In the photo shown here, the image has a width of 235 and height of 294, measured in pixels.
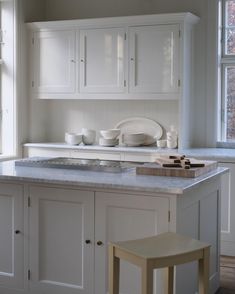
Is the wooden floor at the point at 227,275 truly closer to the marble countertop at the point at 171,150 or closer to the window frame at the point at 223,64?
the marble countertop at the point at 171,150

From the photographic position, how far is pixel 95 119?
5.83m

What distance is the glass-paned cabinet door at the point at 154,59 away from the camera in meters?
5.04

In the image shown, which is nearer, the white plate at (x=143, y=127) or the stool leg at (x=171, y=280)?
the stool leg at (x=171, y=280)

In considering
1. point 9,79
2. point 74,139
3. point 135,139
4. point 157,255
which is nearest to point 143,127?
point 135,139

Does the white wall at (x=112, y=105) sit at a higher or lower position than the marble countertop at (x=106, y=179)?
higher

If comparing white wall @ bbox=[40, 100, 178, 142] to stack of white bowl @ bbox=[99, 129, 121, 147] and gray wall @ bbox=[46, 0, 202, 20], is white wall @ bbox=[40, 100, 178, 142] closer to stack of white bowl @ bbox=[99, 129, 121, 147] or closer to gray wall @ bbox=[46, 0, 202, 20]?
stack of white bowl @ bbox=[99, 129, 121, 147]

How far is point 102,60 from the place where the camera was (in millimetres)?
5355

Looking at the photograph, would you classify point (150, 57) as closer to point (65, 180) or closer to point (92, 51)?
point (92, 51)

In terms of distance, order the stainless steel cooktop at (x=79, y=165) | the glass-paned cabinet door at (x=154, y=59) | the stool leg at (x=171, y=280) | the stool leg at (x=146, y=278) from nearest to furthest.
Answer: the stool leg at (x=146, y=278) < the stool leg at (x=171, y=280) < the stainless steel cooktop at (x=79, y=165) < the glass-paned cabinet door at (x=154, y=59)

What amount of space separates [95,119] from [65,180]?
2.69m

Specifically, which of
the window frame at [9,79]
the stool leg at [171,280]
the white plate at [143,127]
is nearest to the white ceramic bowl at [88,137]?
the white plate at [143,127]

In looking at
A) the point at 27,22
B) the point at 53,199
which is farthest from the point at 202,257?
the point at 27,22

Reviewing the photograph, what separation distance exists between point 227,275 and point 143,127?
192 centimetres

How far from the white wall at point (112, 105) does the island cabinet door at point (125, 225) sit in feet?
7.93
